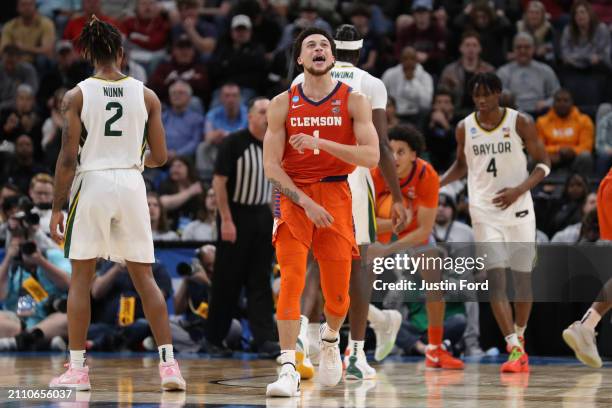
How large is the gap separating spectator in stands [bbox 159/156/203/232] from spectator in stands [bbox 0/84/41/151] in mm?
2632

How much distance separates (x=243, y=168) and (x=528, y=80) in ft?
18.9

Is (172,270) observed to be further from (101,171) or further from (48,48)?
(48,48)

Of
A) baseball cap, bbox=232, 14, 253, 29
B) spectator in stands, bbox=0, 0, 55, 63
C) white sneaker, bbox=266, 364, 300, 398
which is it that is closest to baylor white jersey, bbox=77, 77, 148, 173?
white sneaker, bbox=266, 364, 300, 398

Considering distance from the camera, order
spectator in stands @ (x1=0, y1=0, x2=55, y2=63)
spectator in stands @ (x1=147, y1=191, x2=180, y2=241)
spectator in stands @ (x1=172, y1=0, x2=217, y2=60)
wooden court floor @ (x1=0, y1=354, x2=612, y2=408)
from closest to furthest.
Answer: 1. wooden court floor @ (x1=0, y1=354, x2=612, y2=408)
2. spectator in stands @ (x1=147, y1=191, x2=180, y2=241)
3. spectator in stands @ (x1=172, y1=0, x2=217, y2=60)
4. spectator in stands @ (x1=0, y1=0, x2=55, y2=63)

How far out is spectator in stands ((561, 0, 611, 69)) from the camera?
14953mm

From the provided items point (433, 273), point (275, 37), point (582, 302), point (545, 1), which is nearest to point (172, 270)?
point (433, 273)

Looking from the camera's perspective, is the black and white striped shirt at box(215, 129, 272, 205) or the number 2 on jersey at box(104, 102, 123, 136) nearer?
the number 2 on jersey at box(104, 102, 123, 136)

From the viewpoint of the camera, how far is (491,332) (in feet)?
35.8

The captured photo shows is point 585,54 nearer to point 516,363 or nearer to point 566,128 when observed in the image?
point 566,128

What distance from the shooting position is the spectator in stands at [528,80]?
1476 cm

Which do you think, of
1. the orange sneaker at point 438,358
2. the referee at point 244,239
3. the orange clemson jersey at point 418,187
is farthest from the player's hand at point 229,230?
the orange sneaker at point 438,358

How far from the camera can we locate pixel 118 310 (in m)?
11.2

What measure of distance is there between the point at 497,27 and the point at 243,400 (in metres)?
10.2

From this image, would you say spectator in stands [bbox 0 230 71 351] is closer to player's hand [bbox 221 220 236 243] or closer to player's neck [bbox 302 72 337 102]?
player's hand [bbox 221 220 236 243]
